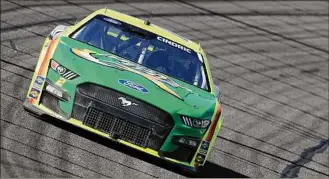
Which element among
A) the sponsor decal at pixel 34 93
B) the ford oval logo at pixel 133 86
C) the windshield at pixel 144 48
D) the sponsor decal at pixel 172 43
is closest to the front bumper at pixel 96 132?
the sponsor decal at pixel 34 93

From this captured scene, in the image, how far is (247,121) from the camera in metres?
13.3

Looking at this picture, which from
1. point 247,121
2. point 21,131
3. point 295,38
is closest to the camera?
point 21,131

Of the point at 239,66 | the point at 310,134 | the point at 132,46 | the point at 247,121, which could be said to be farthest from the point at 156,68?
the point at 239,66

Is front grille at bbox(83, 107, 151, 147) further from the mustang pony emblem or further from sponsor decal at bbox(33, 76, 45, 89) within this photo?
sponsor decal at bbox(33, 76, 45, 89)

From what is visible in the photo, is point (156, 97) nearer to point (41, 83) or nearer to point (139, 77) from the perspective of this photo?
point (139, 77)

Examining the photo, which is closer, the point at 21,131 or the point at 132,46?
the point at 21,131

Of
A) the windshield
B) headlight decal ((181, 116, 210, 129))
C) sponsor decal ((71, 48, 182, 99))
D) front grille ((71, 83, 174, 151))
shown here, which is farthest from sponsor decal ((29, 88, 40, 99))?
headlight decal ((181, 116, 210, 129))

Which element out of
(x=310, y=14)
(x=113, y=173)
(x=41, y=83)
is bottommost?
(x=310, y=14)

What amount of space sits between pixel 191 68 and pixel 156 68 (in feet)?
2.04

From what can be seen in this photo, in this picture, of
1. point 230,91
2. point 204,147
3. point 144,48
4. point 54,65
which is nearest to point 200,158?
point 204,147

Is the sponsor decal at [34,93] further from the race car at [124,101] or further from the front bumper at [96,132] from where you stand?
the front bumper at [96,132]

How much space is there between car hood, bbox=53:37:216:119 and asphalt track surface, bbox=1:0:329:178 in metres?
0.69

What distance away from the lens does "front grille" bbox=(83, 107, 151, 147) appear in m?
8.98

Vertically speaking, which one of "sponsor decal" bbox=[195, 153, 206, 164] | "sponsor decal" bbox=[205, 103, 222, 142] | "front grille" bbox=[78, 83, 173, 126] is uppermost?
"front grille" bbox=[78, 83, 173, 126]
